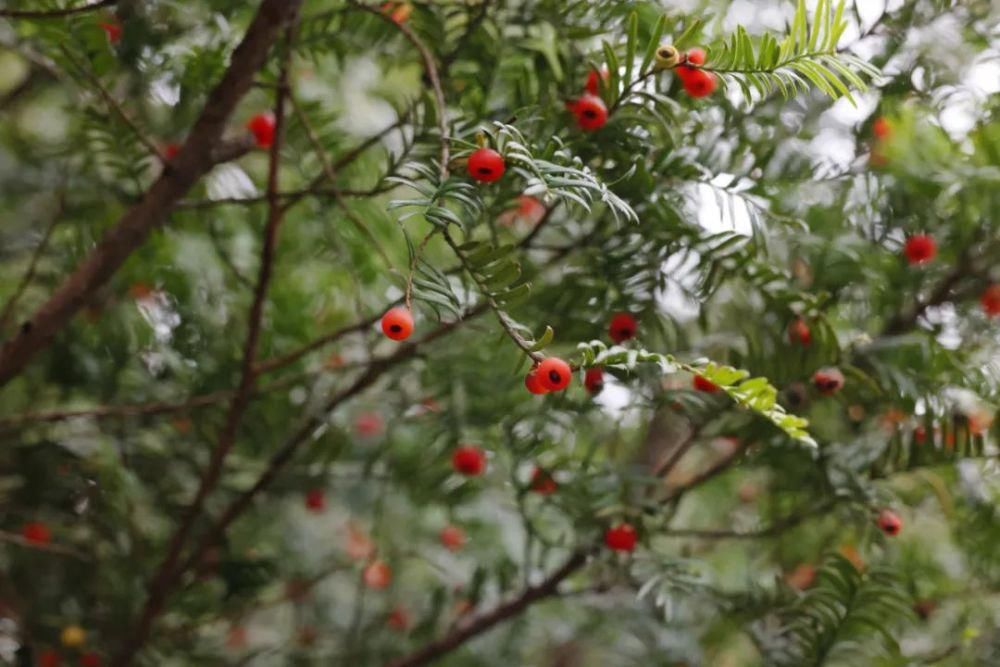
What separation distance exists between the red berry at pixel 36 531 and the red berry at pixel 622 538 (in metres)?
0.60

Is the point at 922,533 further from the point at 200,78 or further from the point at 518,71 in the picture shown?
the point at 200,78

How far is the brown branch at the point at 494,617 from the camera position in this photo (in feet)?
3.08

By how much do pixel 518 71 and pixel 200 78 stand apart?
0.27 metres

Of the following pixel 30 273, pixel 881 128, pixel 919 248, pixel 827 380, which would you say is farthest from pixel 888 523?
pixel 30 273

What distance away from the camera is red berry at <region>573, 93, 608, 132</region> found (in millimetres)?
646

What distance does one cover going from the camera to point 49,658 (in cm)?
99

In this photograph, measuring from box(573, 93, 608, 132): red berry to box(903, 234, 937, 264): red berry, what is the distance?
1.16 feet

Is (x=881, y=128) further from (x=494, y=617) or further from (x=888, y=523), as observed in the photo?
(x=494, y=617)

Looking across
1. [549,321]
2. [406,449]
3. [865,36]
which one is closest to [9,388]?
[406,449]

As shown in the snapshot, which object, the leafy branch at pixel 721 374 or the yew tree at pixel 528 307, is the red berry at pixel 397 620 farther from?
the leafy branch at pixel 721 374

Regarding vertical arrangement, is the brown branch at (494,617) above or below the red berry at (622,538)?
below

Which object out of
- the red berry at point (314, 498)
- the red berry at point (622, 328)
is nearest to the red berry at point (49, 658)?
the red berry at point (314, 498)

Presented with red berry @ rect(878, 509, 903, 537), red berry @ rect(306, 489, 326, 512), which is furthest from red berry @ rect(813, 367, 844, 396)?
red berry @ rect(306, 489, 326, 512)

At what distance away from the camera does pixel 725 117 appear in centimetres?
79
